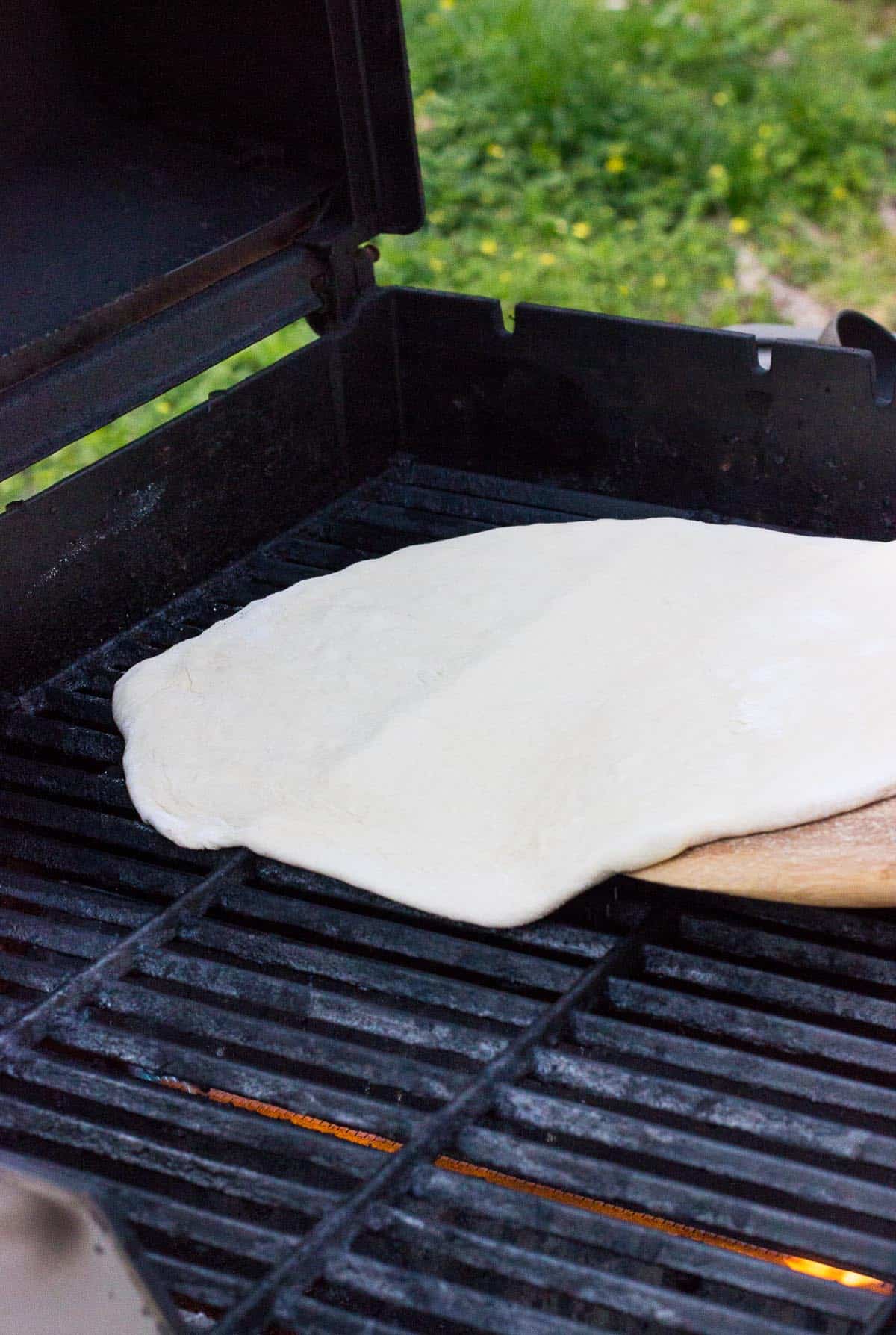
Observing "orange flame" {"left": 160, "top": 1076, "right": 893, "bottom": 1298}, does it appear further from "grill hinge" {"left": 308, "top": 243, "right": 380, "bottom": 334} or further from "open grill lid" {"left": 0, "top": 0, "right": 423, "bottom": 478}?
"grill hinge" {"left": 308, "top": 243, "right": 380, "bottom": 334}

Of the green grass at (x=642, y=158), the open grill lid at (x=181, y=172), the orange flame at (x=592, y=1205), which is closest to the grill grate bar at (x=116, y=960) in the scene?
the orange flame at (x=592, y=1205)

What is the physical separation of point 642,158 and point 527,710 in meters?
4.03

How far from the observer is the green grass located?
15.9ft

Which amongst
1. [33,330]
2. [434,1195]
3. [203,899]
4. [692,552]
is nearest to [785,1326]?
[434,1195]

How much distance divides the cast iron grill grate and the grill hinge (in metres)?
0.95

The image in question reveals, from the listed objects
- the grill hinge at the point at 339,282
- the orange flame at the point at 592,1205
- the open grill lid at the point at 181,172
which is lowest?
the orange flame at the point at 592,1205

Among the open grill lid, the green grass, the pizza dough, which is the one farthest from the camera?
the green grass

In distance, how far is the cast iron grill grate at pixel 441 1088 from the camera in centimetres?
130

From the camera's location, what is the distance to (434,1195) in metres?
1.36

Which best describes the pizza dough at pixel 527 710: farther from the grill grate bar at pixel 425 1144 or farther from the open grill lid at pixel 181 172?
the open grill lid at pixel 181 172

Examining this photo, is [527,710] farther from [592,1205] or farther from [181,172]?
[181,172]

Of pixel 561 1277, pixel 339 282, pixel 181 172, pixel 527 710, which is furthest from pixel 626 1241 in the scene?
pixel 181 172

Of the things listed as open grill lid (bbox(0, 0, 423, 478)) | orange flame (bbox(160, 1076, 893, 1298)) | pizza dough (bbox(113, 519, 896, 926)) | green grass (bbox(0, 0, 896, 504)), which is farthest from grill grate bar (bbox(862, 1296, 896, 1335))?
green grass (bbox(0, 0, 896, 504))

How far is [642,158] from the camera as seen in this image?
545 centimetres
